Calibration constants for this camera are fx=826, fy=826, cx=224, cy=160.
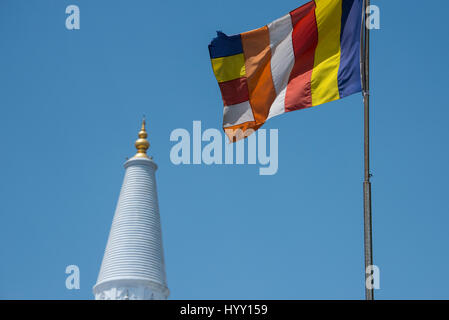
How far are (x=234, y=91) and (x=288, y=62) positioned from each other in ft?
A: 6.12

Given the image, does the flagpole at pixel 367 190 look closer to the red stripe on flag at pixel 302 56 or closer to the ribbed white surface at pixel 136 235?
the red stripe on flag at pixel 302 56

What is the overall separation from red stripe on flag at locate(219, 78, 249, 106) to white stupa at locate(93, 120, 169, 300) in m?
16.7

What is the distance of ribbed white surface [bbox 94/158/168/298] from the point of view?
1586 inches

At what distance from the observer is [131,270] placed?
40125mm

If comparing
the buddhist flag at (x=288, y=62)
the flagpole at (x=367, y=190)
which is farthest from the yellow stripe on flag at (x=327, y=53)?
the flagpole at (x=367, y=190)

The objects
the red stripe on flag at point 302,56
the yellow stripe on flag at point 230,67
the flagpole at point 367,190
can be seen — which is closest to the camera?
the flagpole at point 367,190

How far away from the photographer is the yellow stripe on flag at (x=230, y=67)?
83.9 feet

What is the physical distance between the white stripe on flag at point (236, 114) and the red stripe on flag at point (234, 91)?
0.13 m

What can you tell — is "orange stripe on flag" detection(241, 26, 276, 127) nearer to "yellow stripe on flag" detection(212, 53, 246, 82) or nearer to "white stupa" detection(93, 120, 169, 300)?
"yellow stripe on flag" detection(212, 53, 246, 82)

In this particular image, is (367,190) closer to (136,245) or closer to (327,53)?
(327,53)

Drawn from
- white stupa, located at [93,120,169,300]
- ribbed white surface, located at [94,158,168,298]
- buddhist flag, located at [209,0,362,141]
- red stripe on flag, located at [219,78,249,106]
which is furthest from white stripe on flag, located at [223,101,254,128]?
ribbed white surface, located at [94,158,168,298]

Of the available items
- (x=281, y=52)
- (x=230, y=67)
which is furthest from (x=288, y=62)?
(x=230, y=67)
